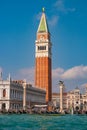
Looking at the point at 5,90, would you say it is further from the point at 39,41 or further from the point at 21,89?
the point at 39,41

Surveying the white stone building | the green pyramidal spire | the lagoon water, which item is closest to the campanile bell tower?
the green pyramidal spire

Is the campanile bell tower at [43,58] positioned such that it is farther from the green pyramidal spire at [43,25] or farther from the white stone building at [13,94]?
the white stone building at [13,94]

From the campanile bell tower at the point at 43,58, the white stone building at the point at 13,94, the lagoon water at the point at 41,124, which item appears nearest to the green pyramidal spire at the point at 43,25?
the campanile bell tower at the point at 43,58

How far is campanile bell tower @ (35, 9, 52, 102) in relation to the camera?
126125 mm

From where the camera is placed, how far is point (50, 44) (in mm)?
136375

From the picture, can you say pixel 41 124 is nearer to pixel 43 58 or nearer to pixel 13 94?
pixel 13 94

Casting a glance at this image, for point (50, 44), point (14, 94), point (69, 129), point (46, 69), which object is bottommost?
point (69, 129)

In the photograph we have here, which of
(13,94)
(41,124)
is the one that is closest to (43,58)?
(13,94)

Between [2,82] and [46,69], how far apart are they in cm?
3498

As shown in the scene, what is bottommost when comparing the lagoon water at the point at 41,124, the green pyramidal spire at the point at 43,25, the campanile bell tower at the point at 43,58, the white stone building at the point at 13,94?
the lagoon water at the point at 41,124

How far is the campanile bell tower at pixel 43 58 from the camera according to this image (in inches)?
4966

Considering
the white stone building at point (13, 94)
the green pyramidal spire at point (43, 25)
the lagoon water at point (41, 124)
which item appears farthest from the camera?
the green pyramidal spire at point (43, 25)

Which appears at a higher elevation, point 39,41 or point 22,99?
point 39,41

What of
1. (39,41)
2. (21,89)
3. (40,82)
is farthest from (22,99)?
(39,41)
